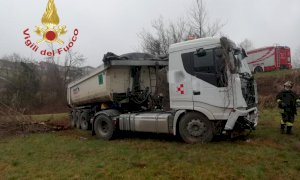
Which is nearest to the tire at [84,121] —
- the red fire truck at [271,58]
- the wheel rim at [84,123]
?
the wheel rim at [84,123]

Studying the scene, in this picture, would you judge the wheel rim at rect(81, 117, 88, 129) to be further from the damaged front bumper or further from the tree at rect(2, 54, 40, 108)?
the tree at rect(2, 54, 40, 108)

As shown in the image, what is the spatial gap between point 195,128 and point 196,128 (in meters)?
0.03

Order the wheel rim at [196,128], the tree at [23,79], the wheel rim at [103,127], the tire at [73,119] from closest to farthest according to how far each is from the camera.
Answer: the wheel rim at [196,128], the wheel rim at [103,127], the tire at [73,119], the tree at [23,79]

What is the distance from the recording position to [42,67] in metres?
42.0

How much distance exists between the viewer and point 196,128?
7043 millimetres

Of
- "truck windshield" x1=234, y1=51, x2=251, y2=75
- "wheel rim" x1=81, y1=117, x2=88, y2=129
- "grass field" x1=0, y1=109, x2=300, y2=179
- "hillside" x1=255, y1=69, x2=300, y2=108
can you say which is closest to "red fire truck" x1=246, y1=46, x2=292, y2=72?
"hillside" x1=255, y1=69, x2=300, y2=108

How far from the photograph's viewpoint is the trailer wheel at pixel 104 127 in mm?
8953

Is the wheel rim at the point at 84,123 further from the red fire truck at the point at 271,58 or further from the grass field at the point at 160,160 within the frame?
the red fire truck at the point at 271,58

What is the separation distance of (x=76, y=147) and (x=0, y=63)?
35917 millimetres

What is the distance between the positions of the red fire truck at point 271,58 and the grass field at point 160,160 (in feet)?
69.3

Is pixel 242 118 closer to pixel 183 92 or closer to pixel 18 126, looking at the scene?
pixel 183 92

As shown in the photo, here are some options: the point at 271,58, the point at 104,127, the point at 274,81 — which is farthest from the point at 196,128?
the point at 271,58

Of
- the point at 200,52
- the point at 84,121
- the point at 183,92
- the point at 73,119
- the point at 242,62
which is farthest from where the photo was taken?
the point at 73,119

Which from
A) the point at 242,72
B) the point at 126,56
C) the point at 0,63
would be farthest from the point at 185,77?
the point at 0,63
